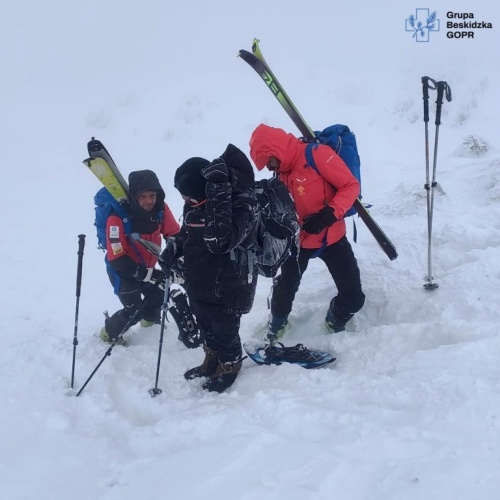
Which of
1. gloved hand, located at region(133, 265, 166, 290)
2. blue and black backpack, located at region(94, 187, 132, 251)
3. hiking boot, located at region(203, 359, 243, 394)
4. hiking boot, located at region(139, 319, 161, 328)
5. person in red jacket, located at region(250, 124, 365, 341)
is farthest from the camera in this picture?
hiking boot, located at region(139, 319, 161, 328)

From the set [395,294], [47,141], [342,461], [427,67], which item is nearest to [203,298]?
[342,461]

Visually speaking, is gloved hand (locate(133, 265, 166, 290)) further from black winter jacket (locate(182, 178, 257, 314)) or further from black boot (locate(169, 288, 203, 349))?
black winter jacket (locate(182, 178, 257, 314))

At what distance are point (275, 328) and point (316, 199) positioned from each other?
1.66 metres

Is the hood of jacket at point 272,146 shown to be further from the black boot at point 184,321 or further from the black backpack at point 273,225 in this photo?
the black boot at point 184,321

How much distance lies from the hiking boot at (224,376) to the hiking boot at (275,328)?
91 cm

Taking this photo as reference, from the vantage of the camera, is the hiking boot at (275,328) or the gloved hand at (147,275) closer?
the gloved hand at (147,275)

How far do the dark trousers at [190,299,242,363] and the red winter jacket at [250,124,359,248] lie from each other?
1163mm

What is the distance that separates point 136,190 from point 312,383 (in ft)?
8.31

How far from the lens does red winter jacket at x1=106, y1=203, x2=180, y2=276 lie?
4891 millimetres

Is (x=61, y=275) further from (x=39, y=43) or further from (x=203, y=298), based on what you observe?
(x=39, y=43)

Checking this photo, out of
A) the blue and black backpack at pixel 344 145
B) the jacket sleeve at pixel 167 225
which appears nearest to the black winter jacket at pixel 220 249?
the blue and black backpack at pixel 344 145

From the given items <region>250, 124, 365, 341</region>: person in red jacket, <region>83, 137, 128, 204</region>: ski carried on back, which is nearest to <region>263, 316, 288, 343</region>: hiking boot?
<region>250, 124, 365, 341</region>: person in red jacket

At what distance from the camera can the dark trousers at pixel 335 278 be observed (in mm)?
4812

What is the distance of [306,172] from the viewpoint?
14.4 feet
